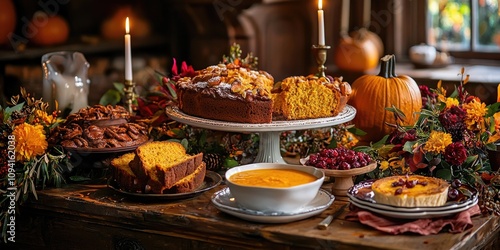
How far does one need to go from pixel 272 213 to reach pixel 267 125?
34 cm

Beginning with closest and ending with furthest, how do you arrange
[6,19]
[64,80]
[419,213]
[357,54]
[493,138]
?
[419,213]
[493,138]
[64,80]
[6,19]
[357,54]

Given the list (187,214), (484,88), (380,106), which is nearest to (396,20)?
(484,88)

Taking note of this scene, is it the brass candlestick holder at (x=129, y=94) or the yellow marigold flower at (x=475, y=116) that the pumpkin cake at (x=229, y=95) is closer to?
the brass candlestick holder at (x=129, y=94)

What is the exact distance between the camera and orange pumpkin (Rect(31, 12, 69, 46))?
3699 mm

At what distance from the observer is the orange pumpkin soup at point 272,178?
1860 millimetres

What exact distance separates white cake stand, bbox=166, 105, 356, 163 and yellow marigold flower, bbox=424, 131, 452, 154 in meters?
0.24

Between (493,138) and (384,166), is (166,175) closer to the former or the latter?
(384,166)

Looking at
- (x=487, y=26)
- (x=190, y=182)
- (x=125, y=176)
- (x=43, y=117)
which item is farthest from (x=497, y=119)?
(x=487, y=26)

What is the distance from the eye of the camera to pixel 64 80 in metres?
2.59

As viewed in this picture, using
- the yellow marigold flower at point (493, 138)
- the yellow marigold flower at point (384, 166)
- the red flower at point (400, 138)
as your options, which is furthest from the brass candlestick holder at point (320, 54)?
A: the yellow marigold flower at point (493, 138)

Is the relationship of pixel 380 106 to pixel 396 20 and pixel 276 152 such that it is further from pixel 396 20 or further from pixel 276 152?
pixel 396 20

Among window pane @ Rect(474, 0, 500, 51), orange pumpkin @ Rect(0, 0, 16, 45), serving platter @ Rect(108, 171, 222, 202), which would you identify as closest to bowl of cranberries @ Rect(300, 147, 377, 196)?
serving platter @ Rect(108, 171, 222, 202)

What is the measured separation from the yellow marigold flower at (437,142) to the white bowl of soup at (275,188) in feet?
1.04

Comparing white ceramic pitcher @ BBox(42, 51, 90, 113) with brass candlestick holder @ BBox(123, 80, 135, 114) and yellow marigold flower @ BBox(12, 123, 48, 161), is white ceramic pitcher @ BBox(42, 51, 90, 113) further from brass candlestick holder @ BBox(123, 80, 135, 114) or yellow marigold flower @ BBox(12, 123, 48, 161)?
yellow marigold flower @ BBox(12, 123, 48, 161)
